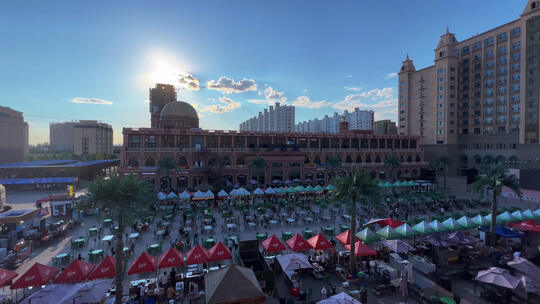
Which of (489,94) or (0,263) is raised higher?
(489,94)

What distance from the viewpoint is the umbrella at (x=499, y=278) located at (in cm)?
1381

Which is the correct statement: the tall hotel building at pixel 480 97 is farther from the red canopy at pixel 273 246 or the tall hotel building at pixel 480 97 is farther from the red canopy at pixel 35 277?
the red canopy at pixel 35 277

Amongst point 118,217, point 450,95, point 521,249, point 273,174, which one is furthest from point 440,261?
point 450,95

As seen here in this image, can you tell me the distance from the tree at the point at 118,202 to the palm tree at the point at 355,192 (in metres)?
13.2

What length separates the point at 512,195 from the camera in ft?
152

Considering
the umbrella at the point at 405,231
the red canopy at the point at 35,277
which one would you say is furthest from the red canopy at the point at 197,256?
the umbrella at the point at 405,231

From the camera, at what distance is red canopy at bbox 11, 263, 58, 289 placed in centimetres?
1388

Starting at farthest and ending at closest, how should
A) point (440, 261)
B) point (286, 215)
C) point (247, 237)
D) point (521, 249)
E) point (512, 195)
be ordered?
point (512, 195) → point (286, 215) → point (247, 237) → point (521, 249) → point (440, 261)

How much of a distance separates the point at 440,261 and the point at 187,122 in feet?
208

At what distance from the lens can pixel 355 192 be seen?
16.4m

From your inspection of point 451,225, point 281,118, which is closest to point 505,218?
point 451,225

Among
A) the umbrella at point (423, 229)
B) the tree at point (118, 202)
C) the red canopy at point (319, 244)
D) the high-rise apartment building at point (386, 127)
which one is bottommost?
the red canopy at point (319, 244)

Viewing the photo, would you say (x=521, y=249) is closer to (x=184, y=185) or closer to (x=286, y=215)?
(x=286, y=215)

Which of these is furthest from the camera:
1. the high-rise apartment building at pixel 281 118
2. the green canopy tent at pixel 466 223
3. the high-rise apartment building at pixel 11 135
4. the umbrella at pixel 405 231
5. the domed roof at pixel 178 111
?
the high-rise apartment building at pixel 281 118
